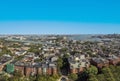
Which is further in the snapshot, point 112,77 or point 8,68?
point 8,68

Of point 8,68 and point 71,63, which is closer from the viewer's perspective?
point 8,68

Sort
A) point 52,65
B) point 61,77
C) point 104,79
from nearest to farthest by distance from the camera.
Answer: point 104,79 < point 61,77 < point 52,65

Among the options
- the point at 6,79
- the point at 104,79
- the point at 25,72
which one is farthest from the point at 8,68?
the point at 104,79

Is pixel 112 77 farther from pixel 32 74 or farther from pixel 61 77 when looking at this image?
pixel 32 74

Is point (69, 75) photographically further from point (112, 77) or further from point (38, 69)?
point (112, 77)

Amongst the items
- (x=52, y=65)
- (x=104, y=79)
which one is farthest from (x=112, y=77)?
(x=52, y=65)

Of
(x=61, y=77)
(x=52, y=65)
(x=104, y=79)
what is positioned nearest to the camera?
(x=104, y=79)

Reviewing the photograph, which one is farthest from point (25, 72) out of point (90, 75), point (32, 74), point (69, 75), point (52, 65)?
point (90, 75)
